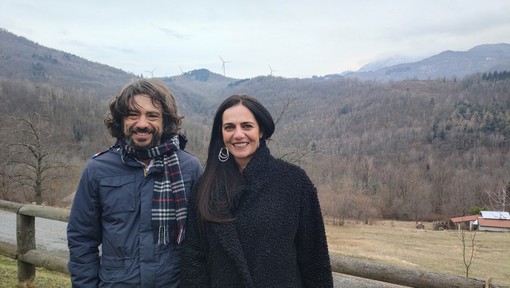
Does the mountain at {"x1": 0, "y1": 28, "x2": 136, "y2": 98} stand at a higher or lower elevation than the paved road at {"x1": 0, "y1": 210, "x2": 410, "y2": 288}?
higher

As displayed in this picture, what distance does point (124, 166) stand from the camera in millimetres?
2201

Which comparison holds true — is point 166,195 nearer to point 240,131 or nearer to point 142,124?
point 142,124

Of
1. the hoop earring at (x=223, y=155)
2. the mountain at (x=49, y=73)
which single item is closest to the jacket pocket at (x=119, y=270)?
the hoop earring at (x=223, y=155)

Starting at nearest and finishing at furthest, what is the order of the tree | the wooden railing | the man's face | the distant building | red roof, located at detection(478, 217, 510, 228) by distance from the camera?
the man's face < the wooden railing < the tree < the distant building < red roof, located at detection(478, 217, 510, 228)

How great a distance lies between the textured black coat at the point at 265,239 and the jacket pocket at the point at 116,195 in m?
0.32

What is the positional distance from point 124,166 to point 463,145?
106m

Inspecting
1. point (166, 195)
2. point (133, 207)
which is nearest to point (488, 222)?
point (166, 195)

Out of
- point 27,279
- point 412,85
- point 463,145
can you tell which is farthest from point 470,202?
point 412,85

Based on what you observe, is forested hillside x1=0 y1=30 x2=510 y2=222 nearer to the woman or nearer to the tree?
the tree

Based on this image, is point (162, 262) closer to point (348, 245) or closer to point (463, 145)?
point (348, 245)

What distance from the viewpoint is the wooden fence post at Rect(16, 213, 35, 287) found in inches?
163

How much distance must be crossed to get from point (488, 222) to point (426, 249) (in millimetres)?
18460

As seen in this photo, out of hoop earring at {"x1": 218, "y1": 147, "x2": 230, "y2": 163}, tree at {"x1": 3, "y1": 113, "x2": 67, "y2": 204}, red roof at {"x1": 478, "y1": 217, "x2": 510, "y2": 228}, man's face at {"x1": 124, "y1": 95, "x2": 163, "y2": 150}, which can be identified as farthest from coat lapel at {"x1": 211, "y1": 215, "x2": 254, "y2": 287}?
red roof at {"x1": 478, "y1": 217, "x2": 510, "y2": 228}

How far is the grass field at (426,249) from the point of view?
2089 centimetres
